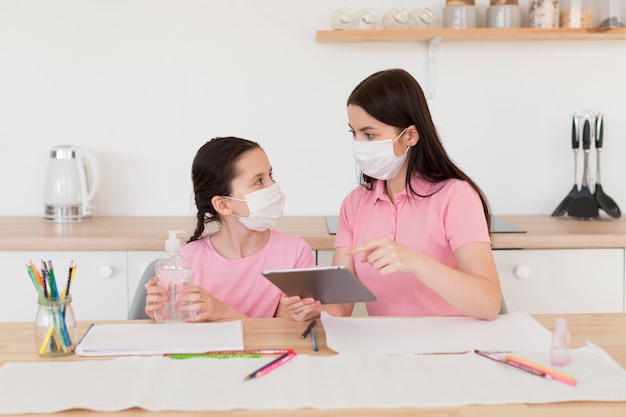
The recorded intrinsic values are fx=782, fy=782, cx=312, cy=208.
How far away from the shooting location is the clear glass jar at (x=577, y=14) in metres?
2.67

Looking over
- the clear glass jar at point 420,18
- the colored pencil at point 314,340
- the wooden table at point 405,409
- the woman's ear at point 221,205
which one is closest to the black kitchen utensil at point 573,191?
the clear glass jar at point 420,18

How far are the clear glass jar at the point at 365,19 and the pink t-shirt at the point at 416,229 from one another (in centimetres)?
96

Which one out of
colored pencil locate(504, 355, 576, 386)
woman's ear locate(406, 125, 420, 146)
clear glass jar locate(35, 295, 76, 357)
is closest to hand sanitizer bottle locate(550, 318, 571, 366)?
colored pencil locate(504, 355, 576, 386)

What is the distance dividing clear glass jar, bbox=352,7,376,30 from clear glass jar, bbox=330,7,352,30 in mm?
46

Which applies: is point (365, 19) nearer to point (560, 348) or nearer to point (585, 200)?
point (585, 200)

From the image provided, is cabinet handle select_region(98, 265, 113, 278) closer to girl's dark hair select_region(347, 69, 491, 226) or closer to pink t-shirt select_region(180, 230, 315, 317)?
pink t-shirt select_region(180, 230, 315, 317)

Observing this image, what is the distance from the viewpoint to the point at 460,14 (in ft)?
8.78

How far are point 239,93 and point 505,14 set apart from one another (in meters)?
0.97

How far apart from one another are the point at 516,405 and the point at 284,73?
6.38 feet

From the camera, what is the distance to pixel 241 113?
2.82m

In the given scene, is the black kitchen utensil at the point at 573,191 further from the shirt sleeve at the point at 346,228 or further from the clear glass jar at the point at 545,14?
the shirt sleeve at the point at 346,228

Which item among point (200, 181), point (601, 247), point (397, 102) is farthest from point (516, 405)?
point (601, 247)

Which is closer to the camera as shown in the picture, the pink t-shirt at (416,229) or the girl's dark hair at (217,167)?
the pink t-shirt at (416,229)

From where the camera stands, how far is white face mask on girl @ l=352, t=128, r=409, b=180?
176 centimetres
